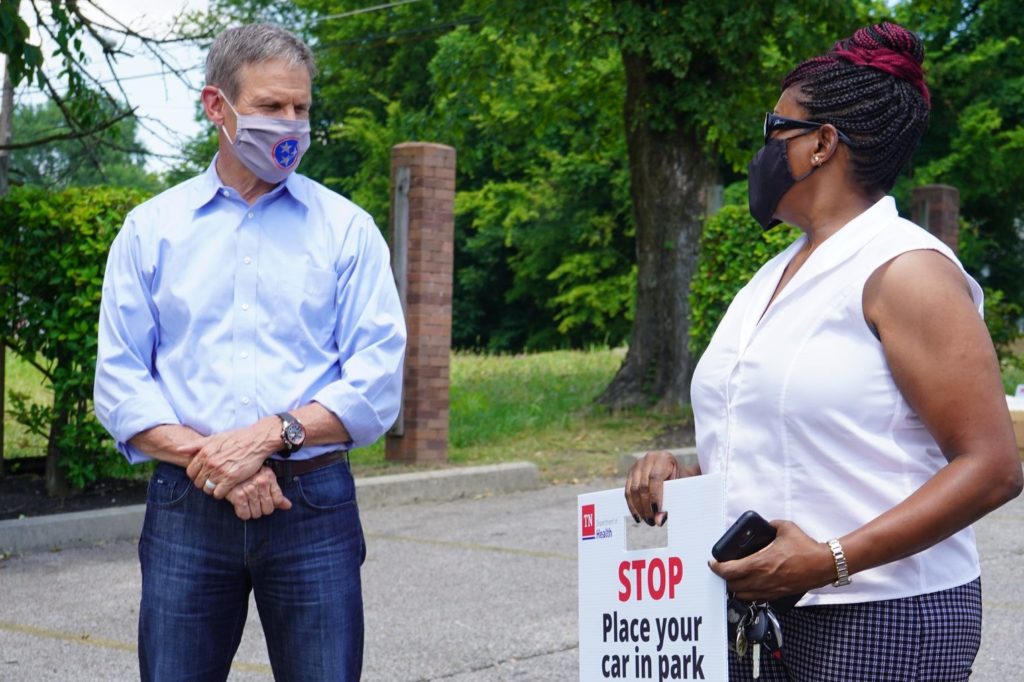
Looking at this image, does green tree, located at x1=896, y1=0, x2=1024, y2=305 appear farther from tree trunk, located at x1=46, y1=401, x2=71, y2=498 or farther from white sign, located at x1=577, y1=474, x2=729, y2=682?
white sign, located at x1=577, y1=474, x2=729, y2=682

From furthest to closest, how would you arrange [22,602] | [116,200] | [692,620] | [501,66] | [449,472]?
[501,66]
[449,472]
[116,200]
[22,602]
[692,620]

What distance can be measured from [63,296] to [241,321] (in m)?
6.19

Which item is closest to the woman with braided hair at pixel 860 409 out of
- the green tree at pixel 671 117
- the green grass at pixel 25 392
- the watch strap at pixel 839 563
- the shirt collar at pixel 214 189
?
the watch strap at pixel 839 563

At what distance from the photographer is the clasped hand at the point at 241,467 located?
2.81m

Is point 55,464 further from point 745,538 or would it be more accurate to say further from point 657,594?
A: point 745,538

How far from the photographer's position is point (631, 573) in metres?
2.51

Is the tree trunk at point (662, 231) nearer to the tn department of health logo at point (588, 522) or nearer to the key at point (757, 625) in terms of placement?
the tn department of health logo at point (588, 522)

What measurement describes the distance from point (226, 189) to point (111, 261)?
31 centimetres

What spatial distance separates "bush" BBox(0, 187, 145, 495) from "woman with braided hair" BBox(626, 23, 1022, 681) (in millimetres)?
6854

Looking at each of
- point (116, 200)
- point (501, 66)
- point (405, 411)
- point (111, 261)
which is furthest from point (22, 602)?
point (501, 66)

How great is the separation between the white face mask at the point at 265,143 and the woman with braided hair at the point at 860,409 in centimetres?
113

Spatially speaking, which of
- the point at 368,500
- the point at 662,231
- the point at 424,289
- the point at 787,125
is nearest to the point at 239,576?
the point at 787,125

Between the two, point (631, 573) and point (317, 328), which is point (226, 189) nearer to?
point (317, 328)

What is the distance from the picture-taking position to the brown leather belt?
9.59 feet
